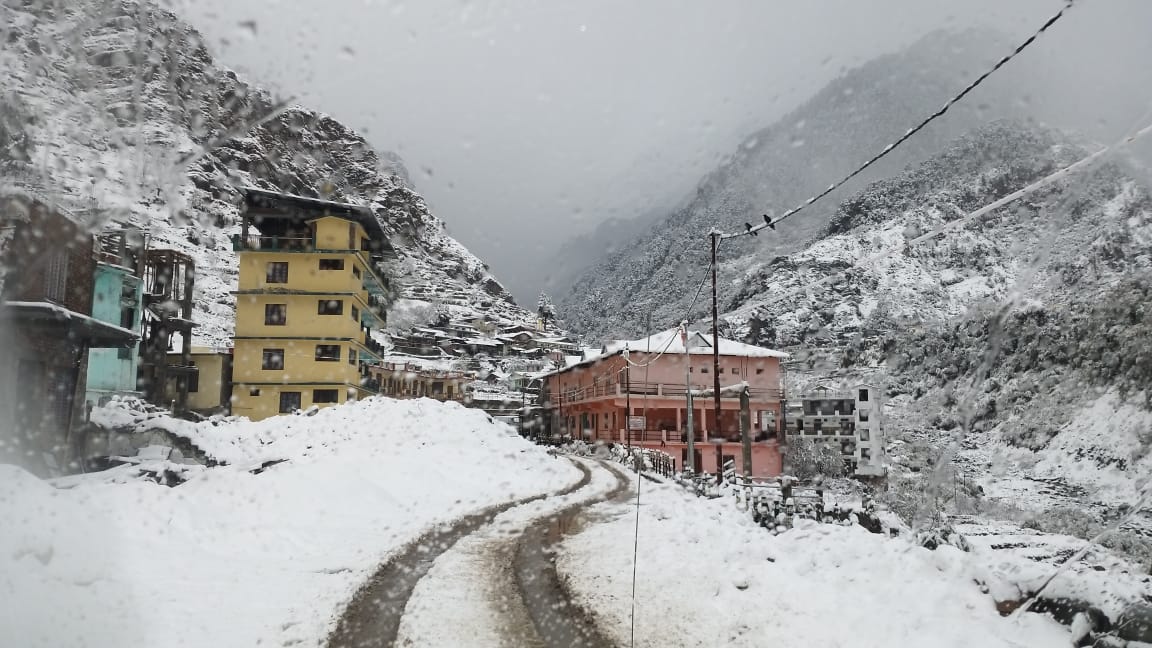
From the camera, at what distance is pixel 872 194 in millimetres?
8922

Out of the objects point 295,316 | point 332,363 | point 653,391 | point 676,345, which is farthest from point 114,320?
point 653,391

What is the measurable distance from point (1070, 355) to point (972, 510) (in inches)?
99.0

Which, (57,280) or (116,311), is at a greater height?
(116,311)

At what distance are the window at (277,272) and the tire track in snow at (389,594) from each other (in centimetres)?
2388

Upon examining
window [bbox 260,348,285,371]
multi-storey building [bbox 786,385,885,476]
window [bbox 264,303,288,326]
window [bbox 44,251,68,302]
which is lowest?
multi-storey building [bbox 786,385,885,476]

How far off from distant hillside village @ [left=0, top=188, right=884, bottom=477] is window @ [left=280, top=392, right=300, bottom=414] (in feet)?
0.22

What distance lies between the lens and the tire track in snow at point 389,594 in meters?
6.71

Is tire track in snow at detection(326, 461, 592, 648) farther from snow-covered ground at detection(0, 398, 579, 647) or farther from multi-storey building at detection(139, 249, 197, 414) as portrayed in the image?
multi-storey building at detection(139, 249, 197, 414)

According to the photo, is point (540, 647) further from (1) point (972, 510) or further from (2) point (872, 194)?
(2) point (872, 194)

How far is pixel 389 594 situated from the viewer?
8.38 meters

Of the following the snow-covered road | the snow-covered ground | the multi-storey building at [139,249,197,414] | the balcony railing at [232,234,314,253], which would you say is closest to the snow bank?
the snow-covered road

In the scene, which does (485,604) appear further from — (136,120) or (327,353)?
(327,353)

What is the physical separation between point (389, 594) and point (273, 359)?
91.2 ft

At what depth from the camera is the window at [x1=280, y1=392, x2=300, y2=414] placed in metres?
32.8
